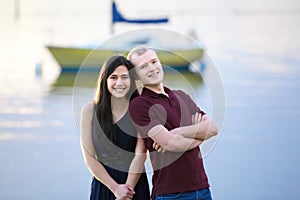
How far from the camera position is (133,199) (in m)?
1.91

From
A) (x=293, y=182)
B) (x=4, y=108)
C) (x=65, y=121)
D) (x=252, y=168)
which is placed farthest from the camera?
(x=4, y=108)

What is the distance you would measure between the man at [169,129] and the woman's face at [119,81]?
3 centimetres

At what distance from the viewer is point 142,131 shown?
5.90 feet

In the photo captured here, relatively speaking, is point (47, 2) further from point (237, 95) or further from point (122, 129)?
point (122, 129)

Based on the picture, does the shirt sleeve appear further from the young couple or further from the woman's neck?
the woman's neck

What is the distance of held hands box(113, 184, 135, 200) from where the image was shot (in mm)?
1855

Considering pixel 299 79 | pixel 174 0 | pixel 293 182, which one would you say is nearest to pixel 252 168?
pixel 293 182

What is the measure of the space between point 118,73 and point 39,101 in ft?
18.0

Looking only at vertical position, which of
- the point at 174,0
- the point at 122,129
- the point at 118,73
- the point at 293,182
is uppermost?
the point at 174,0

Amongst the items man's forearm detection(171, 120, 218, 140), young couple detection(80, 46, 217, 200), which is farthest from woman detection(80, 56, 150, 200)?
man's forearm detection(171, 120, 218, 140)

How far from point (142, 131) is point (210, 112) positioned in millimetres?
191

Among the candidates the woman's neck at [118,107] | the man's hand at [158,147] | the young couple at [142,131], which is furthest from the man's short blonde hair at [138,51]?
the man's hand at [158,147]

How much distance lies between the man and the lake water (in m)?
0.09

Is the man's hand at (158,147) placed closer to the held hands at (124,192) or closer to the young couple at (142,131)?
the young couple at (142,131)
